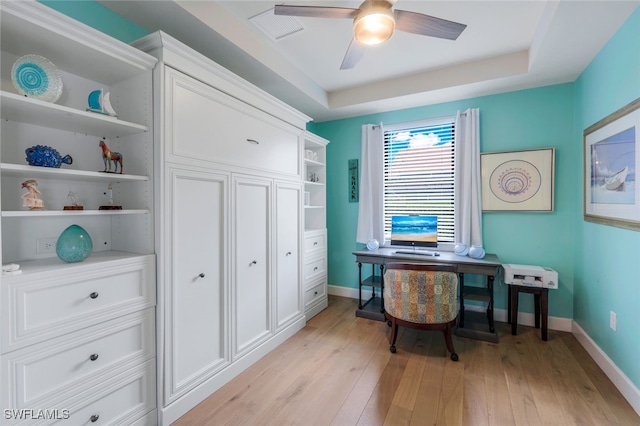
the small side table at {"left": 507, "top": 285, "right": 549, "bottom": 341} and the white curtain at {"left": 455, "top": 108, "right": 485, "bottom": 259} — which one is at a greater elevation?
the white curtain at {"left": 455, "top": 108, "right": 485, "bottom": 259}

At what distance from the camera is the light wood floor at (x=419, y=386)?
5.80ft

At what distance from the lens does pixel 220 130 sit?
6.79 feet

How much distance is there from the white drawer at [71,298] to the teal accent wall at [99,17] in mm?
1475

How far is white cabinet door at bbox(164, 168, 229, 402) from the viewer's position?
5.79 ft

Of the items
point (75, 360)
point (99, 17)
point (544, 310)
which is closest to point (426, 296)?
point (544, 310)

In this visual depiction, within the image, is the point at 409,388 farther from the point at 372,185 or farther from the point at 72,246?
the point at 372,185

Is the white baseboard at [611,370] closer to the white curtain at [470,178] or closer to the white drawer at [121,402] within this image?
the white curtain at [470,178]

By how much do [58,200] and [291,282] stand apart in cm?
195

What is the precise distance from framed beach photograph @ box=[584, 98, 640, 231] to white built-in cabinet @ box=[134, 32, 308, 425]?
2573mm

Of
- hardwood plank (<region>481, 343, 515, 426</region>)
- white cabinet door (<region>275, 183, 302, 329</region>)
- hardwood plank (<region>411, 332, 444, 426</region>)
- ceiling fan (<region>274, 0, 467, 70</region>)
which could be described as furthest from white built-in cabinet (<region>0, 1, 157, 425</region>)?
hardwood plank (<region>481, 343, 515, 426</region>)

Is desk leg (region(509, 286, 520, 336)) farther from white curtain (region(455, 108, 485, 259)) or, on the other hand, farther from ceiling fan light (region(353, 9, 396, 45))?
ceiling fan light (region(353, 9, 396, 45))

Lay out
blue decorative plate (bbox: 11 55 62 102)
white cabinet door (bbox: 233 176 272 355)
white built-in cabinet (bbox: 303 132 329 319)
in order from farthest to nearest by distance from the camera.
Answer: white built-in cabinet (bbox: 303 132 329 319)
white cabinet door (bbox: 233 176 272 355)
blue decorative plate (bbox: 11 55 62 102)

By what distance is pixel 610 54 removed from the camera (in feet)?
6.99

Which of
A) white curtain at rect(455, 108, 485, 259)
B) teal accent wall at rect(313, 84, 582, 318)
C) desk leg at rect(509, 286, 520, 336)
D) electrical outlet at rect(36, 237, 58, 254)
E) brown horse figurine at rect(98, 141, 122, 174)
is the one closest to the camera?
electrical outlet at rect(36, 237, 58, 254)
